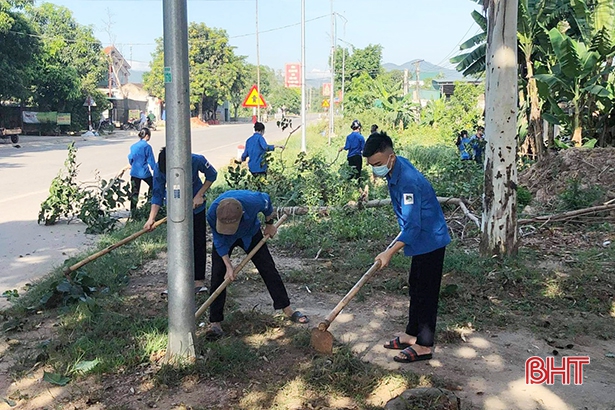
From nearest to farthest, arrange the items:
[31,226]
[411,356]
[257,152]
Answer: [411,356]
[31,226]
[257,152]

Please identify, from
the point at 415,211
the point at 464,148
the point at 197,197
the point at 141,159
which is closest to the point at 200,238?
the point at 197,197

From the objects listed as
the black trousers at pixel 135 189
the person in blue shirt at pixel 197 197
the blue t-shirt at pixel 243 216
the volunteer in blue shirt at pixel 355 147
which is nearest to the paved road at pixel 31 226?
the black trousers at pixel 135 189

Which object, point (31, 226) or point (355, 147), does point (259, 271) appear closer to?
point (31, 226)

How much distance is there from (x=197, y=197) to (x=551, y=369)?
342cm

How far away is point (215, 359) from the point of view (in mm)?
3951

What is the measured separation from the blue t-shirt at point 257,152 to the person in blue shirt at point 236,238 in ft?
17.7

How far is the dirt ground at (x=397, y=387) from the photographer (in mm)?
3529

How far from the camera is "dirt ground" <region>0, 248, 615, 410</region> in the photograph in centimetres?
353

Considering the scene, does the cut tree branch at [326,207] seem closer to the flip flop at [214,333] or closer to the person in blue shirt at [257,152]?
the person in blue shirt at [257,152]

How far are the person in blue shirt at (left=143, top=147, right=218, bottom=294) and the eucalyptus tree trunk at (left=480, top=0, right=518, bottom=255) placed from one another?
10.2ft

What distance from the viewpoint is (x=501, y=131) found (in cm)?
615

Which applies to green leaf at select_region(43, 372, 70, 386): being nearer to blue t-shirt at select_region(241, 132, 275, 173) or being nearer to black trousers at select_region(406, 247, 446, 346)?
black trousers at select_region(406, 247, 446, 346)

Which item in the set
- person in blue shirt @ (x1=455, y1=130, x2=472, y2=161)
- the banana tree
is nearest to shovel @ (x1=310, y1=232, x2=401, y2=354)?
person in blue shirt @ (x1=455, y1=130, x2=472, y2=161)

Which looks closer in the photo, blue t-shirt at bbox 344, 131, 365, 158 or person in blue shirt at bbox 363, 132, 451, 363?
person in blue shirt at bbox 363, 132, 451, 363
